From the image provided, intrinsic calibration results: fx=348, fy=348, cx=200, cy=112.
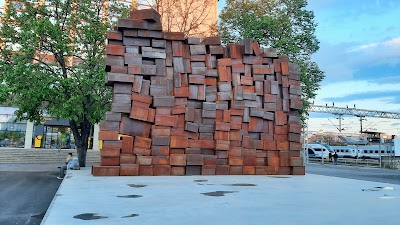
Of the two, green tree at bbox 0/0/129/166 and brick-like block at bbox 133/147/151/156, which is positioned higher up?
green tree at bbox 0/0/129/166

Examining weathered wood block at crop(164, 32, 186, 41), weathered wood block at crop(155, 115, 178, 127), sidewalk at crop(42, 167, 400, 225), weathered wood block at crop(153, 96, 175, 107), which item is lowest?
sidewalk at crop(42, 167, 400, 225)

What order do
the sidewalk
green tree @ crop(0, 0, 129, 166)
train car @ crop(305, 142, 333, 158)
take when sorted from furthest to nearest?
train car @ crop(305, 142, 333, 158) → green tree @ crop(0, 0, 129, 166) → the sidewalk

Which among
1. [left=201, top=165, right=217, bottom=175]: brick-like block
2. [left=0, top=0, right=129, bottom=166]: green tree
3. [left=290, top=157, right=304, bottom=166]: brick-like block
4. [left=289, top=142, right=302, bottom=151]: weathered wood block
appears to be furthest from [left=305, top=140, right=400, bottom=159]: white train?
[left=201, top=165, right=217, bottom=175]: brick-like block

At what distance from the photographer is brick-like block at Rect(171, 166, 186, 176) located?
1023cm

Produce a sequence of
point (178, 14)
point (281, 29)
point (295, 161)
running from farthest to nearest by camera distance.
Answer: point (178, 14)
point (281, 29)
point (295, 161)

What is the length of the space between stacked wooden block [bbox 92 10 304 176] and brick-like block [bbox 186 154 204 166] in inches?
1.2

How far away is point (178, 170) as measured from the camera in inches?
406

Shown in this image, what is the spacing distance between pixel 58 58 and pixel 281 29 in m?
11.7

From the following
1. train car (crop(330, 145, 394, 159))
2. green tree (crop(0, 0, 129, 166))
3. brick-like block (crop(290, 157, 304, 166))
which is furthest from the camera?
train car (crop(330, 145, 394, 159))

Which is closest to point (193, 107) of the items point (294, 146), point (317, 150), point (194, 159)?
point (194, 159)

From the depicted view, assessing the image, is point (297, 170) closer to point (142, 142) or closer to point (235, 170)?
point (235, 170)

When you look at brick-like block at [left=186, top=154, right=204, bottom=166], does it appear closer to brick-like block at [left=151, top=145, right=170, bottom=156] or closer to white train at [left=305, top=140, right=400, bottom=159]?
brick-like block at [left=151, top=145, right=170, bottom=156]

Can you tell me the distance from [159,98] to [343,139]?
219 ft

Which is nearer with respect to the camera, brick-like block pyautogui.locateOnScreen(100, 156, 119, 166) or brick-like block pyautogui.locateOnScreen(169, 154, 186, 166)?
brick-like block pyautogui.locateOnScreen(100, 156, 119, 166)
